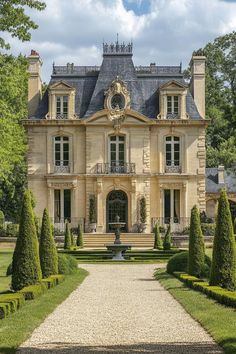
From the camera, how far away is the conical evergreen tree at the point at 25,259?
16812 millimetres

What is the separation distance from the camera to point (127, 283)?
70.6 ft

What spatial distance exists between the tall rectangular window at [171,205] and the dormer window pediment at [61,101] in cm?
757

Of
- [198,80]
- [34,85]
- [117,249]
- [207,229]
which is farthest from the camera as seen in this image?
[198,80]

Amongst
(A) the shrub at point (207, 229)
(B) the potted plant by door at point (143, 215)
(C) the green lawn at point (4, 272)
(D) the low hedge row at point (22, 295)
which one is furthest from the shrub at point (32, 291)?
(B) the potted plant by door at point (143, 215)

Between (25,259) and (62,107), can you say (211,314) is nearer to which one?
(25,259)

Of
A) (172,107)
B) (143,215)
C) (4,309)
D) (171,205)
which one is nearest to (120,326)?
(4,309)

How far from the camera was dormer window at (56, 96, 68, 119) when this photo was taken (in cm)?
4428

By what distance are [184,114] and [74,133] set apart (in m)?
6.87

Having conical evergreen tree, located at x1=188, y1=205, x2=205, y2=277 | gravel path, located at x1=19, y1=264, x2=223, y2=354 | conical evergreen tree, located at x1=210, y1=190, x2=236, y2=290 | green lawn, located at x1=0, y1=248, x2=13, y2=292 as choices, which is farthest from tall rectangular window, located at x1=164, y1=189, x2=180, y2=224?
conical evergreen tree, located at x1=210, y1=190, x2=236, y2=290

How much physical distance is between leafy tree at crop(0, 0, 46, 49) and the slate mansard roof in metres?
25.9

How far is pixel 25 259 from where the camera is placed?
16891 mm

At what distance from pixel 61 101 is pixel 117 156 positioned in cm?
489

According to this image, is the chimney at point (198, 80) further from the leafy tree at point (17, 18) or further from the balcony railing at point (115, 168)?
the leafy tree at point (17, 18)

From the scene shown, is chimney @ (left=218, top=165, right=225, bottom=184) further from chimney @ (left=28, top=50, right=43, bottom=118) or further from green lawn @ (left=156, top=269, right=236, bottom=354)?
green lawn @ (left=156, top=269, right=236, bottom=354)
